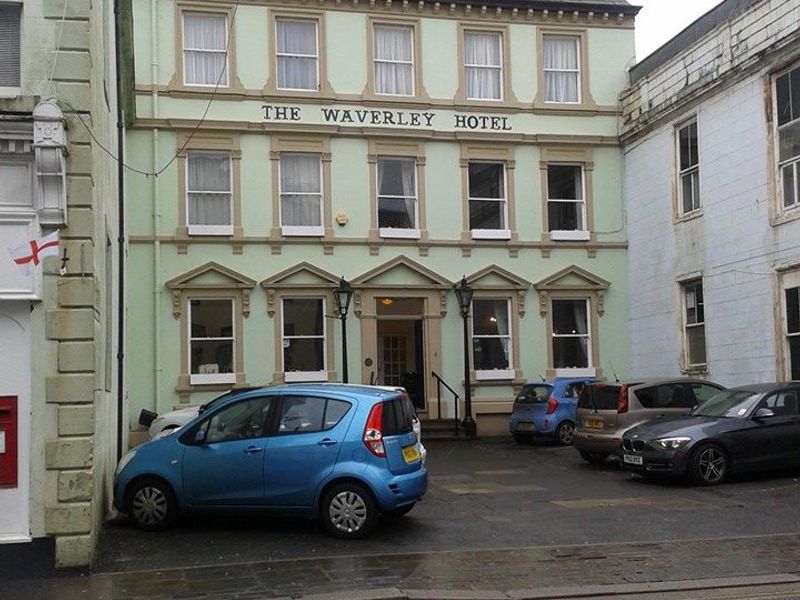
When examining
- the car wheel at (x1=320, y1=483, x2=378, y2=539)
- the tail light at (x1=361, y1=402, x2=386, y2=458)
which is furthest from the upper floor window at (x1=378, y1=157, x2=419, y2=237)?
the car wheel at (x1=320, y1=483, x2=378, y2=539)

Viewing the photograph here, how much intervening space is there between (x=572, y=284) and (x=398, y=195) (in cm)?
500

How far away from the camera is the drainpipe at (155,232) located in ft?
75.9

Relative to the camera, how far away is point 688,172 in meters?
23.5

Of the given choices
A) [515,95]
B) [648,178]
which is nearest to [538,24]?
[515,95]

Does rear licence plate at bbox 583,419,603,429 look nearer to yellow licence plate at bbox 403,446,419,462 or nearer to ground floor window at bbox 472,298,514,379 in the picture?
yellow licence plate at bbox 403,446,419,462

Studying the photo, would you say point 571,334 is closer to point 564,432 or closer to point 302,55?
point 564,432

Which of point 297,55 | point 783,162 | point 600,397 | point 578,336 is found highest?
point 297,55

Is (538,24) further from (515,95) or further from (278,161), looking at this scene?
(278,161)

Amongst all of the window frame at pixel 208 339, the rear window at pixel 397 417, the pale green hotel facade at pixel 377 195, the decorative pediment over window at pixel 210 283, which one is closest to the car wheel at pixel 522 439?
the pale green hotel facade at pixel 377 195

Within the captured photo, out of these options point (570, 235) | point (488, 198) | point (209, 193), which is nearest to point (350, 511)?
point (209, 193)

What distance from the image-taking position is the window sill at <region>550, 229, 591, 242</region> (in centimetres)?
2584

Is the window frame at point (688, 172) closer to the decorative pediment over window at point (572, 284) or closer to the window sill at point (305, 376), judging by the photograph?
the decorative pediment over window at point (572, 284)

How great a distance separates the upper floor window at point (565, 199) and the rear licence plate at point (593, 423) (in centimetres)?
884

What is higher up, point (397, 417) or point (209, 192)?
point (209, 192)
